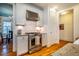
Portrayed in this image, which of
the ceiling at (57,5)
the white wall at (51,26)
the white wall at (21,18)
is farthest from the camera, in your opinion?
the white wall at (51,26)

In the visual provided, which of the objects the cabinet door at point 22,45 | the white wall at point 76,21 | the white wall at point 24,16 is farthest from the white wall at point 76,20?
the cabinet door at point 22,45

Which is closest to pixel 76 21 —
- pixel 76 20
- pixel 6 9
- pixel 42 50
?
pixel 76 20

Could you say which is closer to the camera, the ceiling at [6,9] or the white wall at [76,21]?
the ceiling at [6,9]

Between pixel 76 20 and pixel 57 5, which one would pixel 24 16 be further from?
pixel 76 20

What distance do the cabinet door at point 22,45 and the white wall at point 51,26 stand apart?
0.48 m

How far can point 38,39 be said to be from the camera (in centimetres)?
205

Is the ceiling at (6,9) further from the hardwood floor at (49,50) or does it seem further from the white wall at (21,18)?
the hardwood floor at (49,50)

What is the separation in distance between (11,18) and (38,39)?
68 centimetres

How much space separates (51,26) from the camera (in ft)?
6.78

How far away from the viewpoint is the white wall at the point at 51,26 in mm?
2033

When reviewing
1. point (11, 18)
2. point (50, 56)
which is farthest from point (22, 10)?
point (50, 56)

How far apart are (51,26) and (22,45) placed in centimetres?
71

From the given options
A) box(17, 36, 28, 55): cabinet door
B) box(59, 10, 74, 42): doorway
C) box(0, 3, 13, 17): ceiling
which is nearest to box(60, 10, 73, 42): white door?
box(59, 10, 74, 42): doorway

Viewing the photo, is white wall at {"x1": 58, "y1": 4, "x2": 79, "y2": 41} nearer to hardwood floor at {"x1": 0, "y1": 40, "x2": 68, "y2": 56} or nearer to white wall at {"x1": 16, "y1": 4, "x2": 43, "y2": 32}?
hardwood floor at {"x1": 0, "y1": 40, "x2": 68, "y2": 56}
